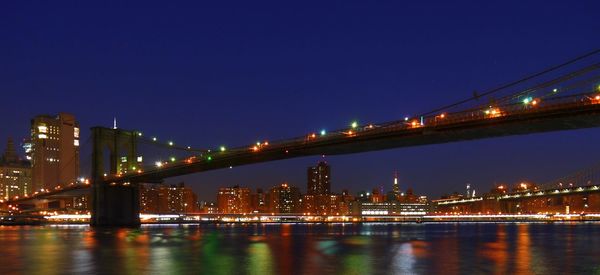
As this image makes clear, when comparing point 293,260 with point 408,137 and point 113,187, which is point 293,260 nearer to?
point 408,137

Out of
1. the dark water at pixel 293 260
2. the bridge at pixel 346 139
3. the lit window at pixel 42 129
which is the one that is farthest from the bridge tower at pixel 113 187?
the lit window at pixel 42 129

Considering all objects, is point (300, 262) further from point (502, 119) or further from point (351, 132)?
point (351, 132)

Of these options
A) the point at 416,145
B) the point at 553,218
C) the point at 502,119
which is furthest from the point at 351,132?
the point at 553,218

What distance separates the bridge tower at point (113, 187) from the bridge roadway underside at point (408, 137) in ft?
6.52

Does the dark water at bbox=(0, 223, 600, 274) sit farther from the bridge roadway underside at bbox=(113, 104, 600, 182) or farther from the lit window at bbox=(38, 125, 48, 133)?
the lit window at bbox=(38, 125, 48, 133)

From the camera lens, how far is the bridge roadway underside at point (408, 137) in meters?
41.6

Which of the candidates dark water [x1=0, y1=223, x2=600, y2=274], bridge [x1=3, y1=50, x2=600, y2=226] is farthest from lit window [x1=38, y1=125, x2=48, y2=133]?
dark water [x1=0, y1=223, x2=600, y2=274]

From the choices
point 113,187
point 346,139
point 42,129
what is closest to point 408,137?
point 346,139

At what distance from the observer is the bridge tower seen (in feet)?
244

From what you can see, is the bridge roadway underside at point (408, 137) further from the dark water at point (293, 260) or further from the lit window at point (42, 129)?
the lit window at point (42, 129)

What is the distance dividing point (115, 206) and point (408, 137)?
37.6 m

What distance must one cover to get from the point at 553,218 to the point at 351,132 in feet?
410

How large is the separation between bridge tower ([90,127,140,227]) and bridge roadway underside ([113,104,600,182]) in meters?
1.99

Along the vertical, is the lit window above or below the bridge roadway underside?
above
